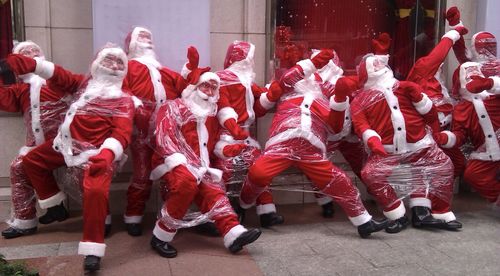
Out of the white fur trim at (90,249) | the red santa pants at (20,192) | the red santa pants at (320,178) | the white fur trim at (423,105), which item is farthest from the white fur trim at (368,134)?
the red santa pants at (20,192)

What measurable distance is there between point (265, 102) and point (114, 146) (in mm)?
1597

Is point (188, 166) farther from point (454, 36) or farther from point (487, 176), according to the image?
point (454, 36)

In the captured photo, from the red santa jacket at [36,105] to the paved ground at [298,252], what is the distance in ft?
2.88

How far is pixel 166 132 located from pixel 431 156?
2.46 m

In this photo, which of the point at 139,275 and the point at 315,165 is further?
Result: the point at 315,165

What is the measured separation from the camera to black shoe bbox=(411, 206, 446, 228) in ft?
16.7

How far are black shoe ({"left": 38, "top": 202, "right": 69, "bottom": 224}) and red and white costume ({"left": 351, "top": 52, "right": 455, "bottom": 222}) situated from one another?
9.06 ft

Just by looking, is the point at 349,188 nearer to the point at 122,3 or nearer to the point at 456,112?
the point at 456,112

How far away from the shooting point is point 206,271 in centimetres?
411

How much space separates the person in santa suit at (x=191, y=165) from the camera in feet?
14.4

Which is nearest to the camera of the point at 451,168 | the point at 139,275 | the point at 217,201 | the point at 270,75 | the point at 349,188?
the point at 139,275

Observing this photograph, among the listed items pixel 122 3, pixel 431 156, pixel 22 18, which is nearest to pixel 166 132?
pixel 122 3

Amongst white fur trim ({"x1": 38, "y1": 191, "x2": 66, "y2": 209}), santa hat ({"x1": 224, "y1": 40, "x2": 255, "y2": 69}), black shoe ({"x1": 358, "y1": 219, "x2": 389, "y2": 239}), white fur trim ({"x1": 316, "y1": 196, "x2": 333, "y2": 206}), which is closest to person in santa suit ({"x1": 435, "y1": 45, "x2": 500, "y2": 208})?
black shoe ({"x1": 358, "y1": 219, "x2": 389, "y2": 239})

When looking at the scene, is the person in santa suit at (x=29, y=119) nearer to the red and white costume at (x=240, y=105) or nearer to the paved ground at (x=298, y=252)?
the paved ground at (x=298, y=252)
